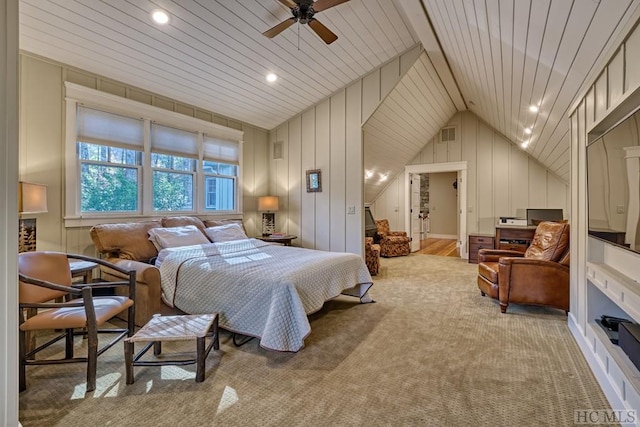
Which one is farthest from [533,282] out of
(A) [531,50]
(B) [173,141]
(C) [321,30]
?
(B) [173,141]

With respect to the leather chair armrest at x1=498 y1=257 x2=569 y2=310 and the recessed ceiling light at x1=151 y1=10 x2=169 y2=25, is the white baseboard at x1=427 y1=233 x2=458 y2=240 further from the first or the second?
the recessed ceiling light at x1=151 y1=10 x2=169 y2=25

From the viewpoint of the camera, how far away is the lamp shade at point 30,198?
2.41 metres

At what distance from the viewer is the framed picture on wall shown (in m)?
5.11

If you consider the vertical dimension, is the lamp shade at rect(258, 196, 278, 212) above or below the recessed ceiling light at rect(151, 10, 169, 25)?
below

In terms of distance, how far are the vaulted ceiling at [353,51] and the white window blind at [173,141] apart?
44 cm

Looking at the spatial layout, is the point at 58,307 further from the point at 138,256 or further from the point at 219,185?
the point at 219,185

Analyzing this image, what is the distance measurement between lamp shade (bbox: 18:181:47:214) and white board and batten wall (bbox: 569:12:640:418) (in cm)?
381

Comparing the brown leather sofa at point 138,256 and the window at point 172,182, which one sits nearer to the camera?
the brown leather sofa at point 138,256

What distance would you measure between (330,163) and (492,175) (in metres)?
3.67

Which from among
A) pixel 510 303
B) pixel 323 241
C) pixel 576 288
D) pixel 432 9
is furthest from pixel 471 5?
pixel 323 241

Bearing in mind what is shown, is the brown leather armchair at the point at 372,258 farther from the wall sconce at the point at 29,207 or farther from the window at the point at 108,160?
the wall sconce at the point at 29,207

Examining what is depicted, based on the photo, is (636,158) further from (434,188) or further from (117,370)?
(434,188)

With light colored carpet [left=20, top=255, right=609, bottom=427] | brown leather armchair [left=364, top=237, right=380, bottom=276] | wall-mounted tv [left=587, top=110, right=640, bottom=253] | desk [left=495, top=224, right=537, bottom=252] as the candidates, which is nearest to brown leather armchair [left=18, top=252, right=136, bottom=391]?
light colored carpet [left=20, top=255, right=609, bottom=427]

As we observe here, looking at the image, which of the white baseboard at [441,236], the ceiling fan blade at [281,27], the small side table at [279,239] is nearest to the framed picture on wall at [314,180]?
the small side table at [279,239]
